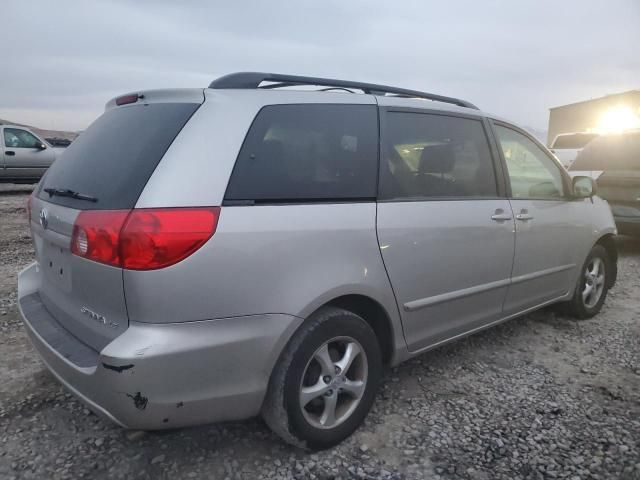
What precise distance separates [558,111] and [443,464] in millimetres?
42621

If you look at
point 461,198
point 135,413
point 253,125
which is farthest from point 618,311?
point 135,413

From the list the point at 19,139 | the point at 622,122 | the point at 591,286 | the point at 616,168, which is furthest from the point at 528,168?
the point at 622,122

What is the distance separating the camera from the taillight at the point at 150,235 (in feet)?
5.57

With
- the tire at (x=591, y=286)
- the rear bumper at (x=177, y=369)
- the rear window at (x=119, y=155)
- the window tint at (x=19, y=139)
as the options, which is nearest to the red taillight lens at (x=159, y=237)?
the rear window at (x=119, y=155)

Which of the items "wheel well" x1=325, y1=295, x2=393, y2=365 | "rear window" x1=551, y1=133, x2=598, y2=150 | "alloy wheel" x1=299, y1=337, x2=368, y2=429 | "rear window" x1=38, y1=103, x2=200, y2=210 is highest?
"rear window" x1=38, y1=103, x2=200, y2=210

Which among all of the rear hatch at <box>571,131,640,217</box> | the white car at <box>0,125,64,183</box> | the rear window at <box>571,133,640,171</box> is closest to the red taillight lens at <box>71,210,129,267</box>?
the rear hatch at <box>571,131,640,217</box>

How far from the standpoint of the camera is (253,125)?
2.00m

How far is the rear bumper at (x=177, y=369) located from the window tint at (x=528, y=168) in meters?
2.04

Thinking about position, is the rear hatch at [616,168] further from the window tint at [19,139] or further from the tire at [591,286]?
the window tint at [19,139]

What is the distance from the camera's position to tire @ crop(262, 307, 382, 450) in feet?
6.62

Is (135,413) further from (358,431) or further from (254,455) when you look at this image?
(358,431)

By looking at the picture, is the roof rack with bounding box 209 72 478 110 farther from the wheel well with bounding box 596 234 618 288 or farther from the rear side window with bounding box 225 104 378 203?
the wheel well with bounding box 596 234 618 288

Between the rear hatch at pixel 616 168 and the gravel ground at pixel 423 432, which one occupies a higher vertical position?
the rear hatch at pixel 616 168

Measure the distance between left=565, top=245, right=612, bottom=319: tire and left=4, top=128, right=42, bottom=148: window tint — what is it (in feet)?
40.5
